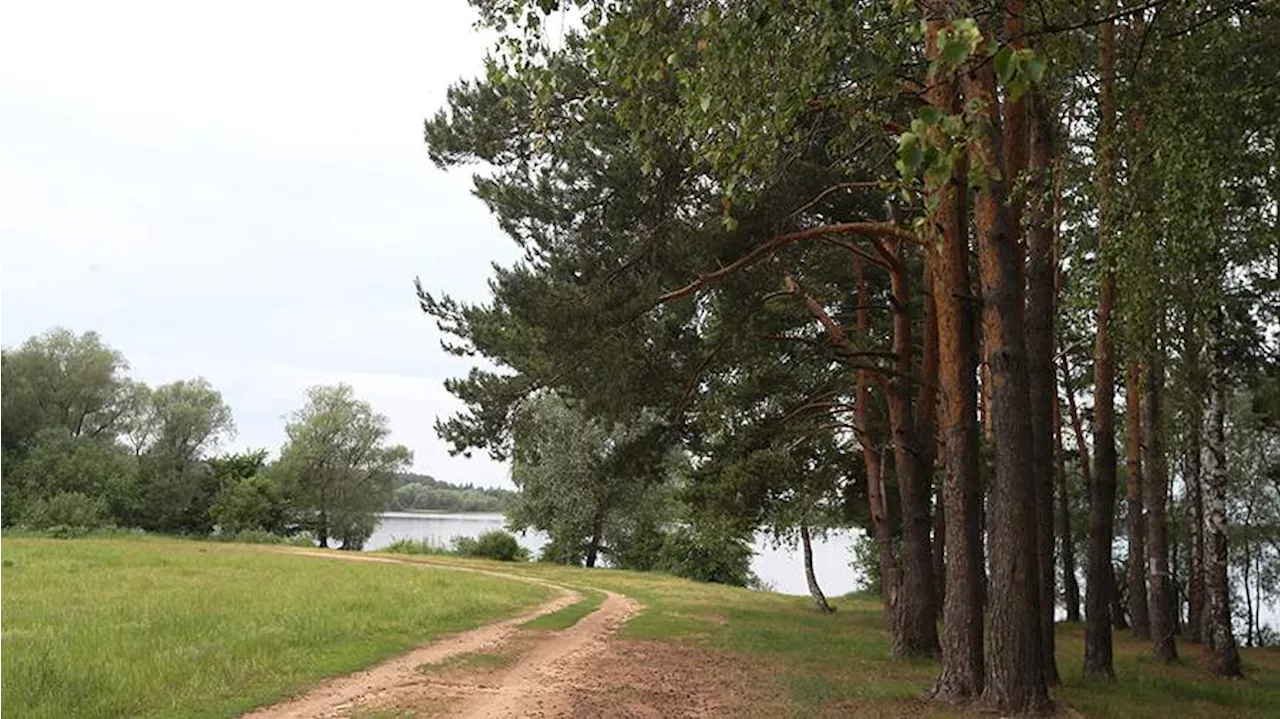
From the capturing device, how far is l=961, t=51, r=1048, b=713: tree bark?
8.87m

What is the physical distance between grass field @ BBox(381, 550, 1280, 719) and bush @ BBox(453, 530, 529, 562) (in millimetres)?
20210

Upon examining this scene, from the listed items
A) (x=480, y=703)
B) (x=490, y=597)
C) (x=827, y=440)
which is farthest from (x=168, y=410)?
(x=480, y=703)

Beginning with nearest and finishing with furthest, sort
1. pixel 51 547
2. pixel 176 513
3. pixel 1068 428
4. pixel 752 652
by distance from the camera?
pixel 752 652 < pixel 1068 428 < pixel 51 547 < pixel 176 513

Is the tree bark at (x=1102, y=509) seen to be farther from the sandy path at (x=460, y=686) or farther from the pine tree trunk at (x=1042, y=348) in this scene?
the sandy path at (x=460, y=686)

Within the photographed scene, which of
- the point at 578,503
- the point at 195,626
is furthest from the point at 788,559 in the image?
the point at 195,626

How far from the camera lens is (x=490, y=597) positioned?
1983 centimetres

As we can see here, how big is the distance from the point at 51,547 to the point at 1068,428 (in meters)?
31.8

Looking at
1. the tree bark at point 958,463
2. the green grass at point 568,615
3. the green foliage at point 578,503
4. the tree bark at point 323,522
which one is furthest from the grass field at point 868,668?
the tree bark at point 323,522

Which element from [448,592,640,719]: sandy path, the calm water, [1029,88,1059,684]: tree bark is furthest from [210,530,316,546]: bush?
[1029,88,1059,684]: tree bark

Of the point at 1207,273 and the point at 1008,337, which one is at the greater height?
the point at 1207,273

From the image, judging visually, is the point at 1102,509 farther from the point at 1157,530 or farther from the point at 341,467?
A: the point at 341,467

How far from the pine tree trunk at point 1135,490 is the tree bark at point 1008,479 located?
13.7 feet

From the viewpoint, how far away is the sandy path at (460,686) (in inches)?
336

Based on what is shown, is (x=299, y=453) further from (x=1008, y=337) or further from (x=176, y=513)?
(x=1008, y=337)
